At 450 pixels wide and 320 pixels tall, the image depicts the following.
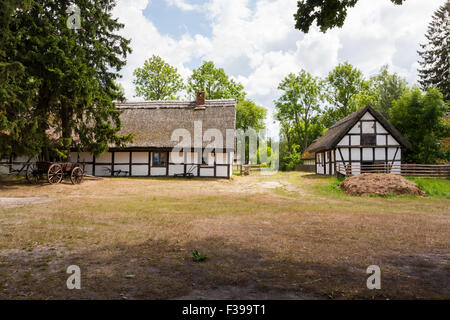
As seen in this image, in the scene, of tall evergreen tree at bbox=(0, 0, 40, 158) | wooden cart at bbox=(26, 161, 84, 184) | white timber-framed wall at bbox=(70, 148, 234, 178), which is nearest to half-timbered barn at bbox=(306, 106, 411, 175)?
white timber-framed wall at bbox=(70, 148, 234, 178)

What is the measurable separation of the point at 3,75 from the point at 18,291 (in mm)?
12792

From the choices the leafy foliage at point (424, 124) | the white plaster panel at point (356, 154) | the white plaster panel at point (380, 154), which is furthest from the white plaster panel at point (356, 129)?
the leafy foliage at point (424, 124)

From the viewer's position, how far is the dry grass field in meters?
3.31

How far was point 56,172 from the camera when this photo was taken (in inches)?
609

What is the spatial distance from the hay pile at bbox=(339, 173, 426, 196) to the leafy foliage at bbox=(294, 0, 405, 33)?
408 inches

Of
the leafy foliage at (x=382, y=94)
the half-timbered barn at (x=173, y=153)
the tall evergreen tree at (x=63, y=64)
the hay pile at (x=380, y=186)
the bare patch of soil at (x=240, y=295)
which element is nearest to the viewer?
the bare patch of soil at (x=240, y=295)

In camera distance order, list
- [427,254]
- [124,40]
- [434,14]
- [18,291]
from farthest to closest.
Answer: [434,14] → [124,40] → [427,254] → [18,291]

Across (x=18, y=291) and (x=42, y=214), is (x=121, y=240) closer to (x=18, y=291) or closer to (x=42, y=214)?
(x=18, y=291)

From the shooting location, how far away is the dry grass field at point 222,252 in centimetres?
331

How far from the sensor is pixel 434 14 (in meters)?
37.3

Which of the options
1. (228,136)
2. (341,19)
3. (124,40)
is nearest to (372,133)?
(228,136)

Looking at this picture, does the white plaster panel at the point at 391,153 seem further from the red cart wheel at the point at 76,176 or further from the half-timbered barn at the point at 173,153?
the red cart wheel at the point at 76,176

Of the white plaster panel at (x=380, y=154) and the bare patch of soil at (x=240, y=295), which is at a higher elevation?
the white plaster panel at (x=380, y=154)

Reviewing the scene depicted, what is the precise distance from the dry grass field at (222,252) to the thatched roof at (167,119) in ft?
42.3
